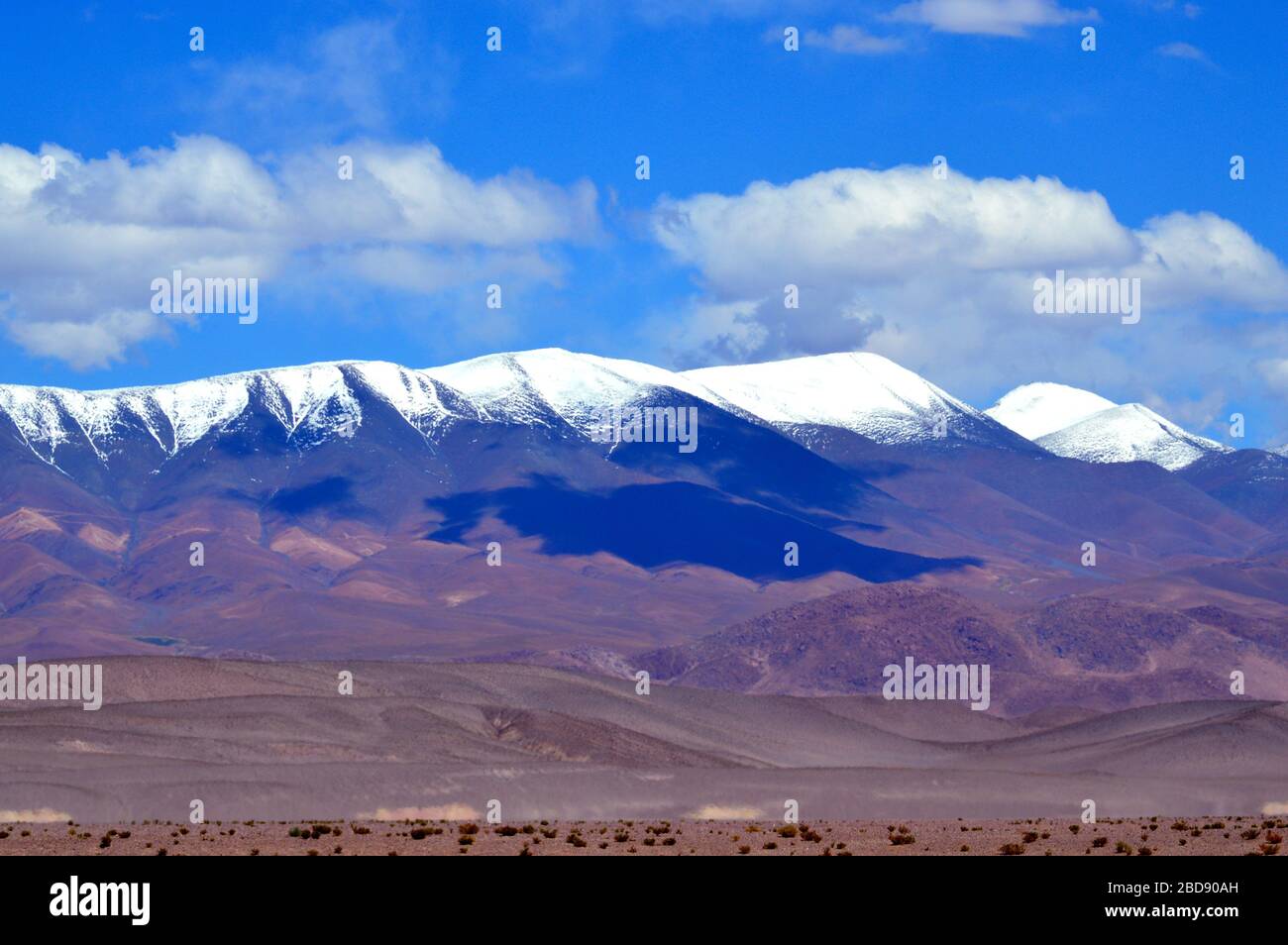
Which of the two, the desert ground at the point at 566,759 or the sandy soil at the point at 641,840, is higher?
the desert ground at the point at 566,759

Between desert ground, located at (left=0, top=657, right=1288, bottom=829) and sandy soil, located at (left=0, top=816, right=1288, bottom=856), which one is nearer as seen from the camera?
sandy soil, located at (left=0, top=816, right=1288, bottom=856)

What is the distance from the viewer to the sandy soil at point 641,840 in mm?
41781

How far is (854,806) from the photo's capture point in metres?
74.2

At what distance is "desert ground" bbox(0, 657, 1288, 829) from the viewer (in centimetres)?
6450

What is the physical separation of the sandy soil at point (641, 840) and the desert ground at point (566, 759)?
0.40m

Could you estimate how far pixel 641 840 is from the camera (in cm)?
4700

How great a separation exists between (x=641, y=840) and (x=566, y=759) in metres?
47.9

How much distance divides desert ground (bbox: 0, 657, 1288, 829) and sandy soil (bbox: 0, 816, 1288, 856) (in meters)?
0.40

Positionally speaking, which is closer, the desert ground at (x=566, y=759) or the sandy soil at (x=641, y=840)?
the sandy soil at (x=641, y=840)

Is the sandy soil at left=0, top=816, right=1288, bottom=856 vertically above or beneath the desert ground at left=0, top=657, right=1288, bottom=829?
beneath

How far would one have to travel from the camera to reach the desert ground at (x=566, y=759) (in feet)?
212
